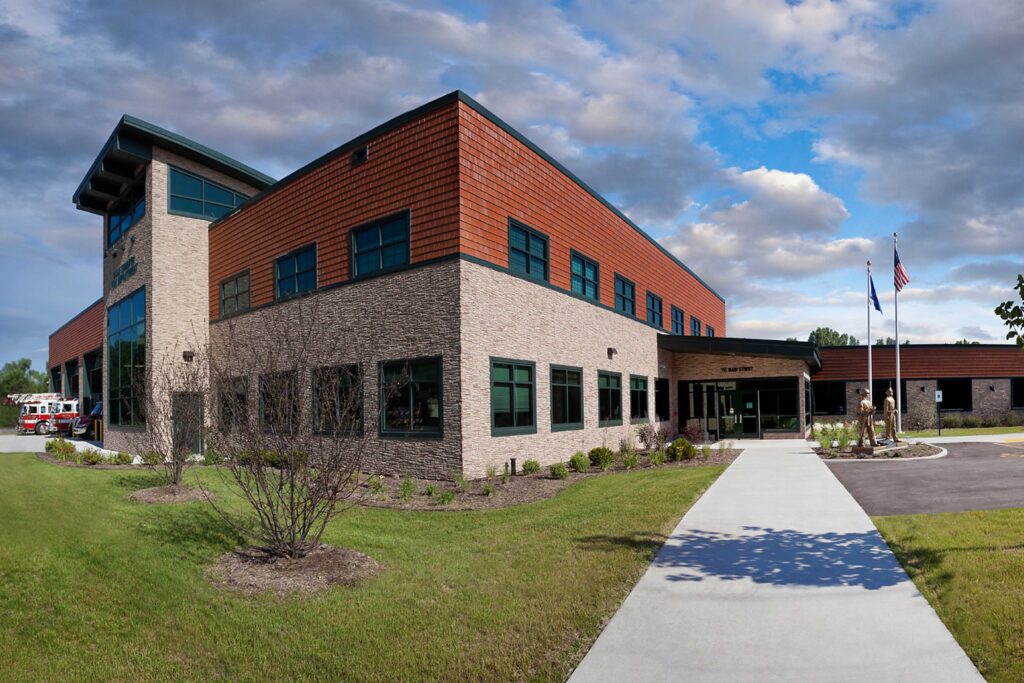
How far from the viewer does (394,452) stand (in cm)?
1706

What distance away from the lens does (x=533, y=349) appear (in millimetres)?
18719

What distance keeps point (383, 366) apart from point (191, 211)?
13.7 metres

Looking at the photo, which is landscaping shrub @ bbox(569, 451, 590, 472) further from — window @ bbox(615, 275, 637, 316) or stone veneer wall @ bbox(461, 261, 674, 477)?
window @ bbox(615, 275, 637, 316)

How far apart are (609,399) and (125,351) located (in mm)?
Answer: 19532

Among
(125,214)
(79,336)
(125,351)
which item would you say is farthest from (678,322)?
(79,336)

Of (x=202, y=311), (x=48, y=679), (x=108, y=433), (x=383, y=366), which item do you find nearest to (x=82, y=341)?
(x=108, y=433)

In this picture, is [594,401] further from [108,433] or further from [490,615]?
[108,433]

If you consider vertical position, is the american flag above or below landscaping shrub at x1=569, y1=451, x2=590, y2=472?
above

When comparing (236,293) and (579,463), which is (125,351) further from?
(579,463)

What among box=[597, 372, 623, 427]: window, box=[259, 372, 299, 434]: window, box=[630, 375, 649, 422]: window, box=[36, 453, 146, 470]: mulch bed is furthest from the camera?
box=[630, 375, 649, 422]: window

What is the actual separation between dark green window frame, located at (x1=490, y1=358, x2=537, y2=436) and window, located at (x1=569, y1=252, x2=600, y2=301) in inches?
190

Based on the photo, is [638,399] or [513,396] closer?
[513,396]

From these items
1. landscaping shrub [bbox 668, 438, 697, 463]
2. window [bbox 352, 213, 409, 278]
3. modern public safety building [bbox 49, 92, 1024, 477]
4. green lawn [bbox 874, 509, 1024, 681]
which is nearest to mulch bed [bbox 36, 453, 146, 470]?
modern public safety building [bbox 49, 92, 1024, 477]

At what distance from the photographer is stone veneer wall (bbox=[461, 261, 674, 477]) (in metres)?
15.9
